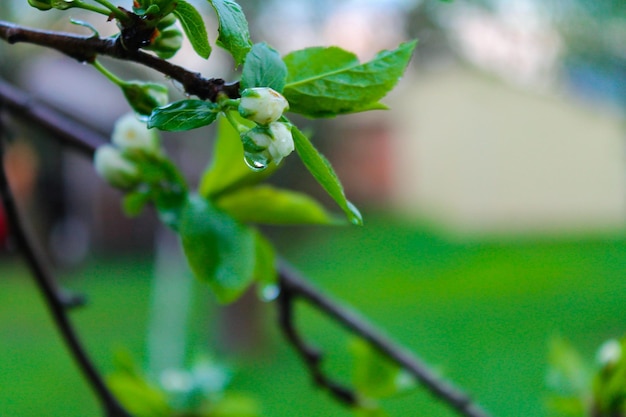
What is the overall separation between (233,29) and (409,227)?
7065mm

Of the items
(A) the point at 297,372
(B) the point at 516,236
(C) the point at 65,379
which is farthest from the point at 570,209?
(C) the point at 65,379

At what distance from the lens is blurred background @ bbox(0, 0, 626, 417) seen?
10.00 feet

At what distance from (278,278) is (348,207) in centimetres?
24

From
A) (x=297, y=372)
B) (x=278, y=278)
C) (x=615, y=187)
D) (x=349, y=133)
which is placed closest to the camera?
(x=278, y=278)

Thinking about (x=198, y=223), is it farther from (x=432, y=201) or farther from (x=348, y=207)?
(x=432, y=201)

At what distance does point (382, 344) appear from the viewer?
1.39ft

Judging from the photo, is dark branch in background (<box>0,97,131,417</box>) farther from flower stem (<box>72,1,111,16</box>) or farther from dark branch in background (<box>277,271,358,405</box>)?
flower stem (<box>72,1,111,16</box>)

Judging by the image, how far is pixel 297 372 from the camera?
3.26m

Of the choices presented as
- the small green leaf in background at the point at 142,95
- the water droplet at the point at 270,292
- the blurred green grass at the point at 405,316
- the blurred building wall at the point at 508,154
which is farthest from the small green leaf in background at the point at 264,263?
the blurred building wall at the point at 508,154

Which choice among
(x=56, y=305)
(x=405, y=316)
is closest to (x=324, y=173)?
(x=56, y=305)

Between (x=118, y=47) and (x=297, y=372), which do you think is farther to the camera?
(x=297, y=372)

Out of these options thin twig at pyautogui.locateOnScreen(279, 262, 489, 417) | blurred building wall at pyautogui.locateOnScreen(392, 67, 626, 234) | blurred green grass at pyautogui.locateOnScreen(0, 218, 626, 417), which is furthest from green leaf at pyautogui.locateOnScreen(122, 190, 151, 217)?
blurred building wall at pyautogui.locateOnScreen(392, 67, 626, 234)

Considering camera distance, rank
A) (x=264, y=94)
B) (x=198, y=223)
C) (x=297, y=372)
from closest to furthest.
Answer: (x=264, y=94) → (x=198, y=223) → (x=297, y=372)

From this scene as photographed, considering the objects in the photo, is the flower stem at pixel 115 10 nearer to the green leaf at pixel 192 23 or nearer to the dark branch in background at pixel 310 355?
the green leaf at pixel 192 23
